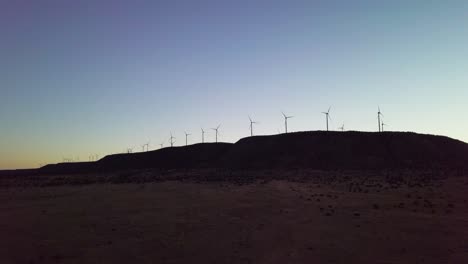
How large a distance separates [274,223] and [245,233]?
8.92 ft

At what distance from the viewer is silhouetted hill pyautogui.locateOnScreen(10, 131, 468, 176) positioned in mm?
92500

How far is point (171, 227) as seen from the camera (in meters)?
21.4

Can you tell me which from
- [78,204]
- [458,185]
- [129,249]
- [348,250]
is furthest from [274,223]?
[458,185]

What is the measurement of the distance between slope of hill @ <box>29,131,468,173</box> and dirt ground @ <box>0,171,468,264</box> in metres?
60.0

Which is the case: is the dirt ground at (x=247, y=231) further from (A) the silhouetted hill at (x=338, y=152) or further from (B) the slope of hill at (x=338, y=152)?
(B) the slope of hill at (x=338, y=152)

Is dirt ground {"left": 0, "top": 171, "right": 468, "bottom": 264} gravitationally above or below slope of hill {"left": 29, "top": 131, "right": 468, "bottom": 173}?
below

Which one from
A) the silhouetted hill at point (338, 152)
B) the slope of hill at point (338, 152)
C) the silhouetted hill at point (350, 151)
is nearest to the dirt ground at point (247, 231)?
the silhouetted hill at point (338, 152)

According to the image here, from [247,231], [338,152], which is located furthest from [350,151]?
[247,231]

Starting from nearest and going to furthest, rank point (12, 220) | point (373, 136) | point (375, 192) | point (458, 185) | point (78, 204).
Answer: point (12, 220)
point (78, 204)
point (375, 192)
point (458, 185)
point (373, 136)

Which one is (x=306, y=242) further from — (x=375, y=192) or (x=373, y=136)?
(x=373, y=136)

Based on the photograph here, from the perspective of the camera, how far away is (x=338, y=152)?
10200 centimetres

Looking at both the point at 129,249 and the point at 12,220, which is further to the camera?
the point at 12,220

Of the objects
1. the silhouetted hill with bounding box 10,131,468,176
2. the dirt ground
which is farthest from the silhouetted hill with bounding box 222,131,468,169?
the dirt ground

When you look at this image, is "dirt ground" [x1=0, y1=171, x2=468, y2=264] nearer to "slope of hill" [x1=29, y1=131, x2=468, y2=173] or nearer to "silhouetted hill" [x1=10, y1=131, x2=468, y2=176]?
"silhouetted hill" [x1=10, y1=131, x2=468, y2=176]
